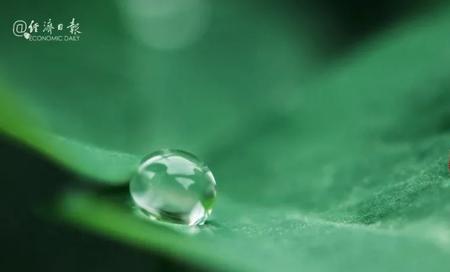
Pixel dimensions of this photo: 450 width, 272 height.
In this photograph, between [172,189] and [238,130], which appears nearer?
[172,189]

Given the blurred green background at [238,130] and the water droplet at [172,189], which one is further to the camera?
the water droplet at [172,189]

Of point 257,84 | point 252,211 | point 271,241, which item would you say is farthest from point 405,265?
point 257,84

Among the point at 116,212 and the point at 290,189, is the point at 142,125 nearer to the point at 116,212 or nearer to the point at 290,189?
the point at 290,189

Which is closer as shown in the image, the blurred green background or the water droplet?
the blurred green background

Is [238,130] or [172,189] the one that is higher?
[238,130]
